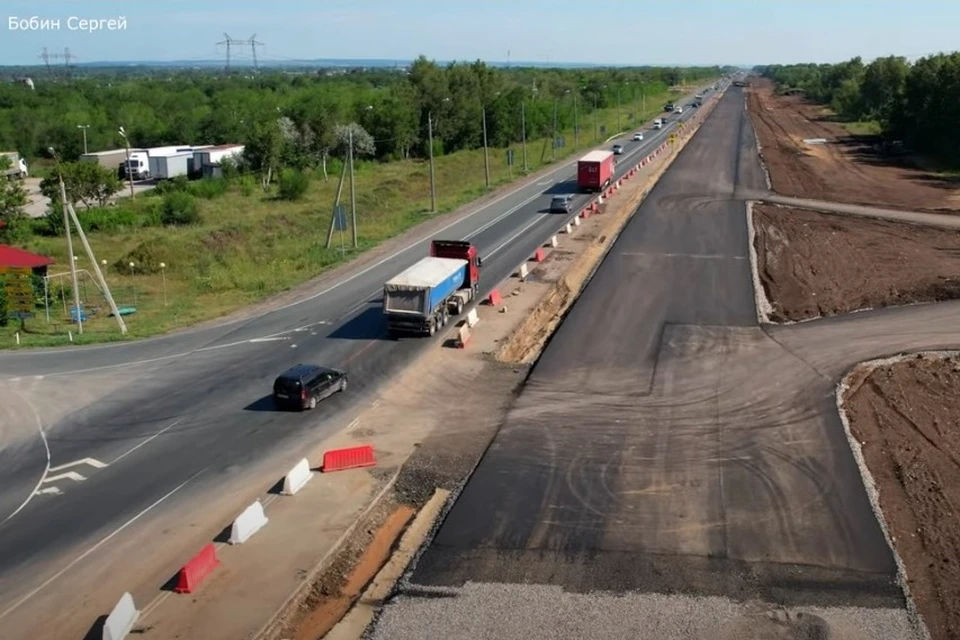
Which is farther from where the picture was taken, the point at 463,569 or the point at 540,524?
the point at 540,524

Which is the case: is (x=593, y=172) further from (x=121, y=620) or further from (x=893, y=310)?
(x=121, y=620)

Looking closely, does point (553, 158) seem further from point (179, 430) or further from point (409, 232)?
point (179, 430)

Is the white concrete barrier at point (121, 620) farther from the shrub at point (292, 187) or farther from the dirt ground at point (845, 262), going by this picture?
the shrub at point (292, 187)

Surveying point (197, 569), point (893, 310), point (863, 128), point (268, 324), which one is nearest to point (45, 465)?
point (197, 569)

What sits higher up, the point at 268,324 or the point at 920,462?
the point at 268,324

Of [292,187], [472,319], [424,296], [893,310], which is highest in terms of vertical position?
[292,187]

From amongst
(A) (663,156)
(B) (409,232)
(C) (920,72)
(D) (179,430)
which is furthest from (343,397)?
(C) (920,72)

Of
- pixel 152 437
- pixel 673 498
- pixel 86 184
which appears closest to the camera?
pixel 673 498

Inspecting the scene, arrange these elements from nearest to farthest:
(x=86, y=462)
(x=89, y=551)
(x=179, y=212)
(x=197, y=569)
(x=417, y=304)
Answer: (x=197, y=569), (x=89, y=551), (x=86, y=462), (x=417, y=304), (x=179, y=212)
